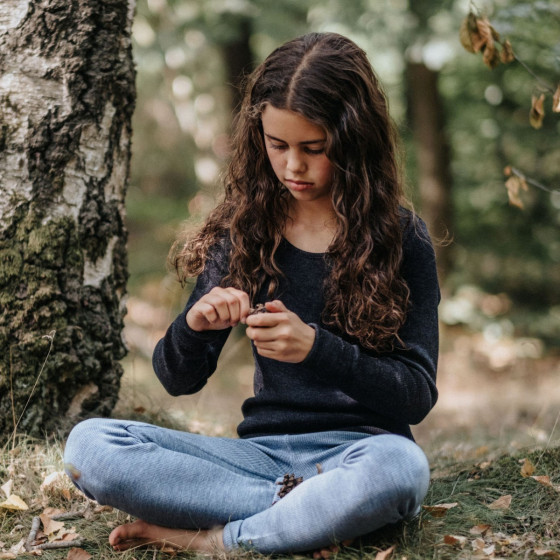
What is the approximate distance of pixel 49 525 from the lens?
227 centimetres

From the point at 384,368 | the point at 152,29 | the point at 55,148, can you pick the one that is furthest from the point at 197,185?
the point at 384,368

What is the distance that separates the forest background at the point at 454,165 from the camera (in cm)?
651

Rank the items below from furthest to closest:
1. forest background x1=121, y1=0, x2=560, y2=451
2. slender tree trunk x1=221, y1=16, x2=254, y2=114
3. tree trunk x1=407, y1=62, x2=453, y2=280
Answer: tree trunk x1=407, y1=62, x2=453, y2=280
slender tree trunk x1=221, y1=16, x2=254, y2=114
forest background x1=121, y1=0, x2=560, y2=451

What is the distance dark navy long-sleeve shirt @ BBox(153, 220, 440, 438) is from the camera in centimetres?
215

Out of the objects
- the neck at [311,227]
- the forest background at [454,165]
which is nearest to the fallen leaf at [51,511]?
the neck at [311,227]

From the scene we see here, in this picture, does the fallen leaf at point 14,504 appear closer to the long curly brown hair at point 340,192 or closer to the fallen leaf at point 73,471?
the fallen leaf at point 73,471

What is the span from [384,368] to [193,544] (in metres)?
0.77

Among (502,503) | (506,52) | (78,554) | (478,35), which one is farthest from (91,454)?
(506,52)

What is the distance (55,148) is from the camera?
2.73m

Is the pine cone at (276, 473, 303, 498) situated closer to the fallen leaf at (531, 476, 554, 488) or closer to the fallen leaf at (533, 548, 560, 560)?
the fallen leaf at (533, 548, 560, 560)

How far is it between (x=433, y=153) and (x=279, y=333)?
23.3 feet

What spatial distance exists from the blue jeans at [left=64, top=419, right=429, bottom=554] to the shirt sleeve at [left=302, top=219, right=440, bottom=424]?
5.8 inches

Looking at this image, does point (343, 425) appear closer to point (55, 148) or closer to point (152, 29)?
point (55, 148)

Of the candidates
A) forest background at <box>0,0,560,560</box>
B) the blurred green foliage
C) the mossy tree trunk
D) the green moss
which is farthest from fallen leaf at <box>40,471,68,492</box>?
the blurred green foliage
